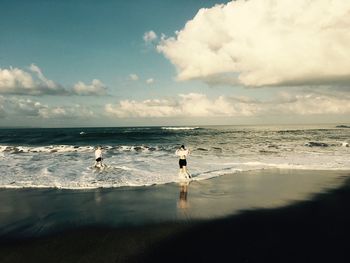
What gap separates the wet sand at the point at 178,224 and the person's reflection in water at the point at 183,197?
43 mm

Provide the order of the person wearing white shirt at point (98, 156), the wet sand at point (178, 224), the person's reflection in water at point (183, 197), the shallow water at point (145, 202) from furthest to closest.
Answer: the person wearing white shirt at point (98, 156) → the person's reflection in water at point (183, 197) → the shallow water at point (145, 202) → the wet sand at point (178, 224)

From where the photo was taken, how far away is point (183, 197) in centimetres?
1300

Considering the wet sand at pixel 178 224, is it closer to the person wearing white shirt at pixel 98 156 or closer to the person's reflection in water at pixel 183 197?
the person's reflection in water at pixel 183 197

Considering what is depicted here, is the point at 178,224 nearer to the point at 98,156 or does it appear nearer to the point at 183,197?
the point at 183,197

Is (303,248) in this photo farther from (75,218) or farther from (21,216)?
(21,216)

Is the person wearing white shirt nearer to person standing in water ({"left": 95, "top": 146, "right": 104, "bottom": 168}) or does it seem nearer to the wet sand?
person standing in water ({"left": 95, "top": 146, "right": 104, "bottom": 168})

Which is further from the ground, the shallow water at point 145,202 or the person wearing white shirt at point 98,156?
the person wearing white shirt at point 98,156

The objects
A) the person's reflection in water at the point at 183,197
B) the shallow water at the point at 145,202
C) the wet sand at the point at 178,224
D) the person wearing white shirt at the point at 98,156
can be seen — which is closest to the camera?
the wet sand at the point at 178,224

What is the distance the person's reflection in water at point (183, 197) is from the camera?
11.6 m

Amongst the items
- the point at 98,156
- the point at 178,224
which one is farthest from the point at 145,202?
the point at 98,156

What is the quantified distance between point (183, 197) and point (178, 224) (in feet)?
11.9

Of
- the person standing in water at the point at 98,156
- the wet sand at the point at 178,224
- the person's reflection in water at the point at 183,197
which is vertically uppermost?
the person standing in water at the point at 98,156

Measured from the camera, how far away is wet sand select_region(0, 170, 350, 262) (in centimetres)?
733

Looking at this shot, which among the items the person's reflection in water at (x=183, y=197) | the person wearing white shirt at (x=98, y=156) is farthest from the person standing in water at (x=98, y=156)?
the person's reflection in water at (x=183, y=197)
